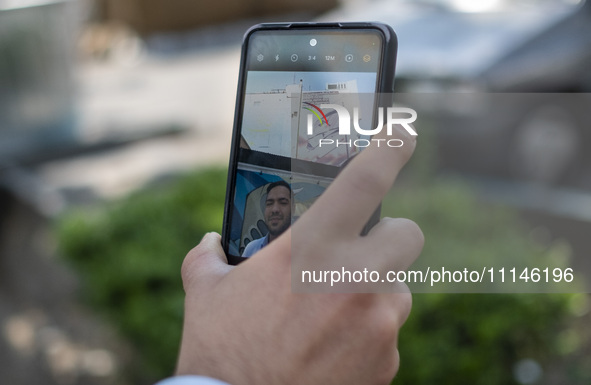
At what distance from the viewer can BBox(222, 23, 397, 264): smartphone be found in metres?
1.07

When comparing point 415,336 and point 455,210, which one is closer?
point 415,336

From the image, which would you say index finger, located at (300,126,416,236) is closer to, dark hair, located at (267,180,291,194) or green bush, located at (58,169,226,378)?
dark hair, located at (267,180,291,194)

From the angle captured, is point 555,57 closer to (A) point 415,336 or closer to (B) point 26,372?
(A) point 415,336

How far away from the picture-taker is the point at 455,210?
130 inches

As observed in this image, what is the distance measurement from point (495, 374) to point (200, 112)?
4910 millimetres

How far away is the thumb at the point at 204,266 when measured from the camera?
0.99m

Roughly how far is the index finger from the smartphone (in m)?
0.18

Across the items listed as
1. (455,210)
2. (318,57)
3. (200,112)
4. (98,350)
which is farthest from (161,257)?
(200,112)

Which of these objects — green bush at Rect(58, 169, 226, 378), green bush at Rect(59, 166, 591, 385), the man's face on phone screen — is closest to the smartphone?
the man's face on phone screen

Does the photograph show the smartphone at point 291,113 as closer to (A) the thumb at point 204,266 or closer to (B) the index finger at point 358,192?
(A) the thumb at point 204,266

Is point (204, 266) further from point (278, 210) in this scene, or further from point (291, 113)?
point (291, 113)

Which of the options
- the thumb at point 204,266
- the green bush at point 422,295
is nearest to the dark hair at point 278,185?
the thumb at point 204,266

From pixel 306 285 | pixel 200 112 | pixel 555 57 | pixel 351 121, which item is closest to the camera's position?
pixel 306 285

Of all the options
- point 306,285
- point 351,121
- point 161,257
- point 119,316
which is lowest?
point 119,316
